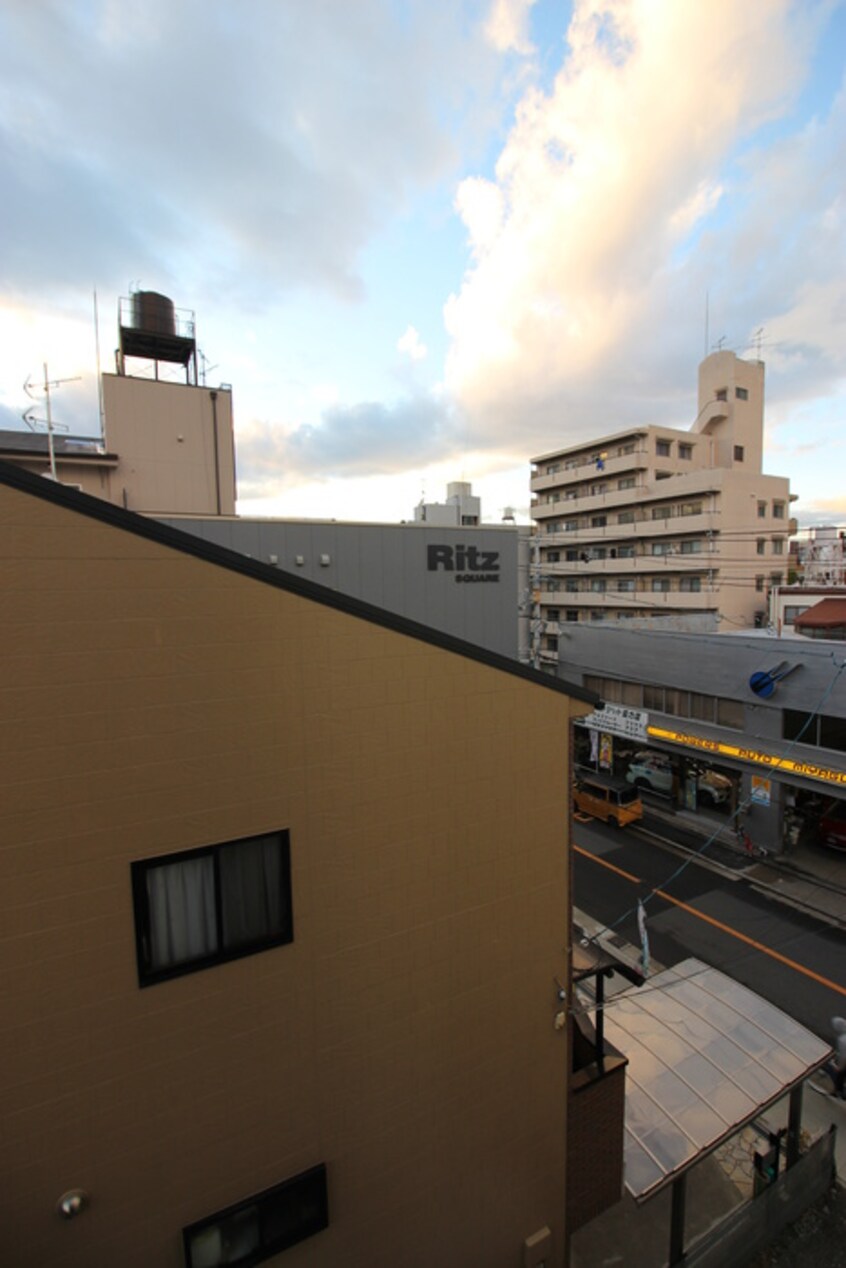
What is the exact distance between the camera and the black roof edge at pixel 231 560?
449 centimetres

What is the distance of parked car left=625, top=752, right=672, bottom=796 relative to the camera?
1094 inches

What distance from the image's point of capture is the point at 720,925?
1797 cm

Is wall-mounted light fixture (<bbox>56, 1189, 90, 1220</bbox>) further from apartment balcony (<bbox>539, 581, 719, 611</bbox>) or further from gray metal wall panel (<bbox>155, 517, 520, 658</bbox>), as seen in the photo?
apartment balcony (<bbox>539, 581, 719, 611</bbox>)

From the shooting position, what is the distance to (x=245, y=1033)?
18.5ft

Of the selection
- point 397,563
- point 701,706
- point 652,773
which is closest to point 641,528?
point 652,773

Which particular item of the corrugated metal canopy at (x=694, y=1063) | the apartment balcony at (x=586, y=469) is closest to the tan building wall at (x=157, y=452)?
the corrugated metal canopy at (x=694, y=1063)

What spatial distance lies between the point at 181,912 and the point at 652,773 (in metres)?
27.1

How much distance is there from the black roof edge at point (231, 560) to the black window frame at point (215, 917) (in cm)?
234

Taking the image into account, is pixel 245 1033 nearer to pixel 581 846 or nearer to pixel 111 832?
pixel 111 832

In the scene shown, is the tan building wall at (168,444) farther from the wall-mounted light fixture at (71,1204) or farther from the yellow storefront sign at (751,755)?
the yellow storefront sign at (751,755)

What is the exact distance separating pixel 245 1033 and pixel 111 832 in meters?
2.50

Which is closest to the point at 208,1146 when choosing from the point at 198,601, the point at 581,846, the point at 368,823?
the point at 368,823

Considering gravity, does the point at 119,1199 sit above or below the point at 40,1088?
below

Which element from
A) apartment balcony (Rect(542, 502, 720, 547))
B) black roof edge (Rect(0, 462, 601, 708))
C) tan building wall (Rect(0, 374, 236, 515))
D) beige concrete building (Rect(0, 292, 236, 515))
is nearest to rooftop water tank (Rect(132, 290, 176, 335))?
beige concrete building (Rect(0, 292, 236, 515))
